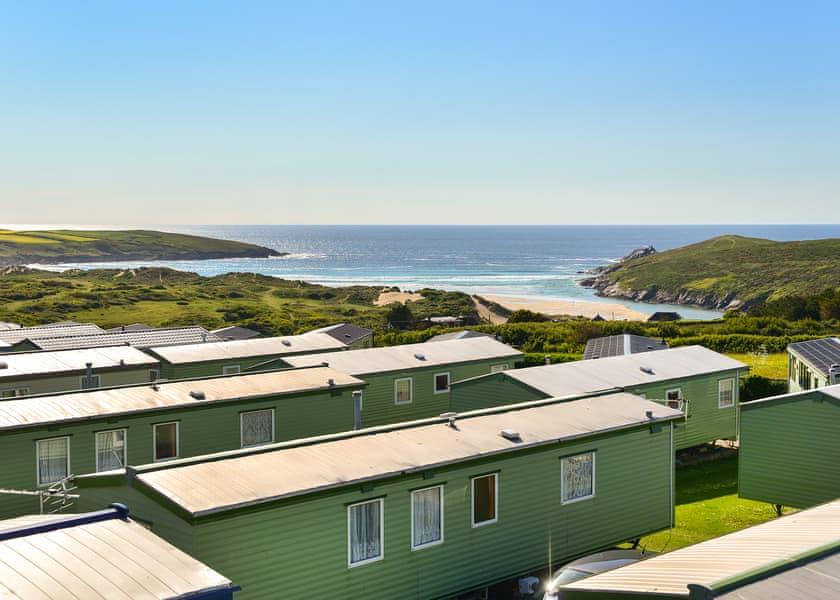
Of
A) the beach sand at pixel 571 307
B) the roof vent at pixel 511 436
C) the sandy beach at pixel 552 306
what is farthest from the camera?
the beach sand at pixel 571 307

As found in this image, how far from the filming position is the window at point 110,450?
60.7ft

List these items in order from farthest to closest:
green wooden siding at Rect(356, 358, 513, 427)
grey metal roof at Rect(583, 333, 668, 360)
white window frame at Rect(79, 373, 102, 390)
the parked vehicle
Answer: grey metal roof at Rect(583, 333, 668, 360) → green wooden siding at Rect(356, 358, 513, 427) → white window frame at Rect(79, 373, 102, 390) → the parked vehicle

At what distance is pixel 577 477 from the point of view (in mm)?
16438

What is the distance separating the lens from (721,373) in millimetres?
27484

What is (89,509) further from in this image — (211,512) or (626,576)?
(626,576)

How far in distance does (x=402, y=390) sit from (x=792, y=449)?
41.7ft

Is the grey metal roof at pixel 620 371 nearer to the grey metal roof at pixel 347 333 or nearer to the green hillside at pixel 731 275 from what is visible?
the grey metal roof at pixel 347 333

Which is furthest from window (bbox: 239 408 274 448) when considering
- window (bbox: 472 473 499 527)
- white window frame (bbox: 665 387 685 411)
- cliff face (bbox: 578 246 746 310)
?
cliff face (bbox: 578 246 746 310)

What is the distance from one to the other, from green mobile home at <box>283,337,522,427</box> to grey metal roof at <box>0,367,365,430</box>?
3.79 metres

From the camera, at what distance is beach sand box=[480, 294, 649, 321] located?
3839 inches

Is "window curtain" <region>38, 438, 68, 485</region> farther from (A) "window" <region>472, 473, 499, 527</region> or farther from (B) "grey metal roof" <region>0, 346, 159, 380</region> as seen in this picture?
(A) "window" <region>472, 473, 499, 527</region>

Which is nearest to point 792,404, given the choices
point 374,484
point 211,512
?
point 374,484

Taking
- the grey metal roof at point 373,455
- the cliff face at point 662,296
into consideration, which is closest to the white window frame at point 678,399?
the grey metal roof at point 373,455

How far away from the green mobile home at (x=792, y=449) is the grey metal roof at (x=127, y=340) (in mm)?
Result: 22786
